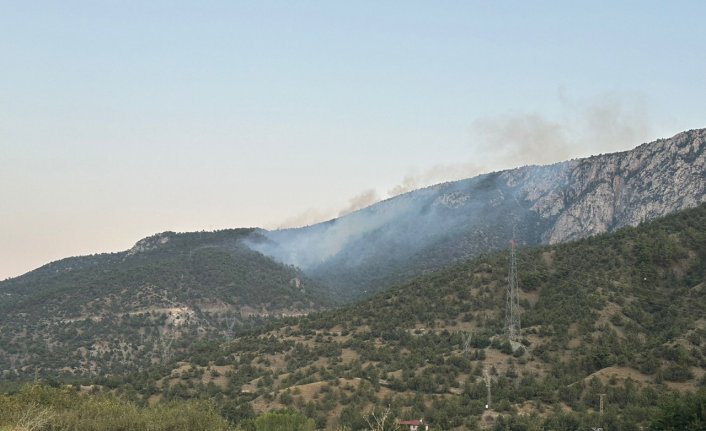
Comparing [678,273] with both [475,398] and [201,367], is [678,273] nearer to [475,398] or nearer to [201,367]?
[475,398]

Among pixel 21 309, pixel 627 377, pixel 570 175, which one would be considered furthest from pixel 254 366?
pixel 570 175

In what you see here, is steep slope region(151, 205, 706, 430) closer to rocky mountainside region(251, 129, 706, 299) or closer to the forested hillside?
the forested hillside

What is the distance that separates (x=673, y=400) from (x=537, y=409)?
1572cm

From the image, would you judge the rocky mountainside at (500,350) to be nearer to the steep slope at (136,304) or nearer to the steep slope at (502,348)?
the steep slope at (502,348)

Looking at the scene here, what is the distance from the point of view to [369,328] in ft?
293

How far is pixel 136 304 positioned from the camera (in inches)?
5256

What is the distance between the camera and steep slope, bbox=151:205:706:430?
60.6 metres

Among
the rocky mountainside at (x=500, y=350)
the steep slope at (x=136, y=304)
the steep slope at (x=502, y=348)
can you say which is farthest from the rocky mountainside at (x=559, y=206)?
the steep slope at (x=502, y=348)

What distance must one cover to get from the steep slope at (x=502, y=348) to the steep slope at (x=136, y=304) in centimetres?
3062

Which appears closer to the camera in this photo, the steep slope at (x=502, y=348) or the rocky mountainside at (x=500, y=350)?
Answer: the rocky mountainside at (x=500, y=350)

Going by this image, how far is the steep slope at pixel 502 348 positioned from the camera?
6062 centimetres

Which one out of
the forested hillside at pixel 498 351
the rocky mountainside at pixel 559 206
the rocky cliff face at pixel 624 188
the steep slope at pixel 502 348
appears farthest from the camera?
the rocky mountainside at pixel 559 206

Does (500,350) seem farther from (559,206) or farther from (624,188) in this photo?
(559,206)

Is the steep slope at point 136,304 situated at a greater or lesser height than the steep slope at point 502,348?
greater
